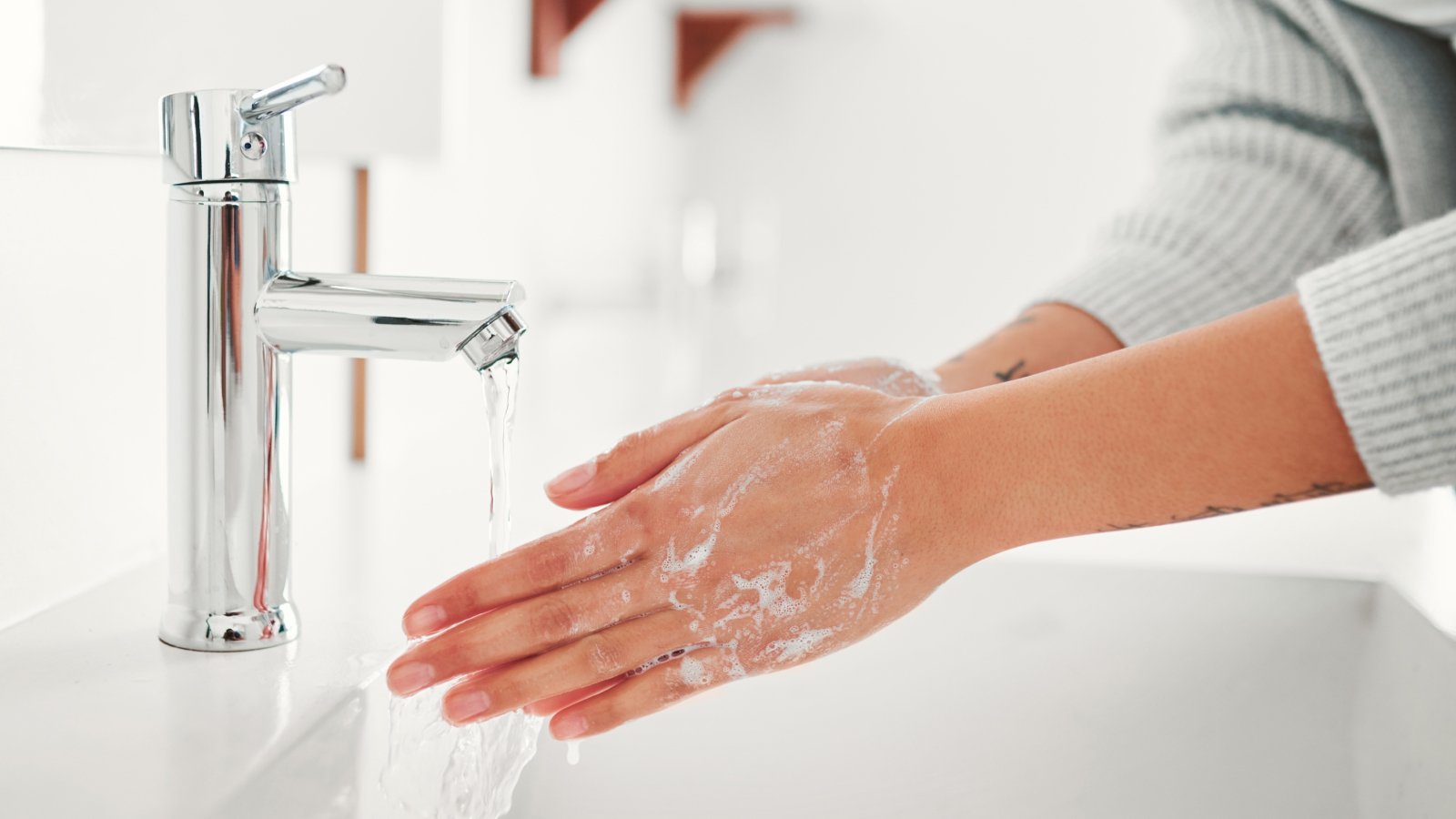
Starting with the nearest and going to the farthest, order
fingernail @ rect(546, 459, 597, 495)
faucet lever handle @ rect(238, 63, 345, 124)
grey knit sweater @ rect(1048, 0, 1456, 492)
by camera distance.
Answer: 1. faucet lever handle @ rect(238, 63, 345, 124)
2. fingernail @ rect(546, 459, 597, 495)
3. grey knit sweater @ rect(1048, 0, 1456, 492)

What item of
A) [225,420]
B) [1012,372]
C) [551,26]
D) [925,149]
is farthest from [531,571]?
[925,149]

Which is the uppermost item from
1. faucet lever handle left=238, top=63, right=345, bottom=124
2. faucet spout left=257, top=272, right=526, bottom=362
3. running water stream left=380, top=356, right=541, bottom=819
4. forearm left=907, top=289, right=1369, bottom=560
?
faucet lever handle left=238, top=63, right=345, bottom=124

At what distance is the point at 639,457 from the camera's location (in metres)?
0.48

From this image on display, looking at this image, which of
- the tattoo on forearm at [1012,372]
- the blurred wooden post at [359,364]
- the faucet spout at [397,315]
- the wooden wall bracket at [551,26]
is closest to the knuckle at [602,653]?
the faucet spout at [397,315]

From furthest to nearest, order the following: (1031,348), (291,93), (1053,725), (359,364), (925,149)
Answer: (925,149), (359,364), (1031,348), (1053,725), (291,93)

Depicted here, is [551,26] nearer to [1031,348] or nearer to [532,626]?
[1031,348]

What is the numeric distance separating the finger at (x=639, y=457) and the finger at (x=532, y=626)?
50 mm

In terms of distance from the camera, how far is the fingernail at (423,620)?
43 cm

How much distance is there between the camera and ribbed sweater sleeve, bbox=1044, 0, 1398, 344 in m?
0.74

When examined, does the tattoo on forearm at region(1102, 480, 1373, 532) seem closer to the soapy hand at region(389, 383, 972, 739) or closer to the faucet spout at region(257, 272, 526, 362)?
the soapy hand at region(389, 383, 972, 739)

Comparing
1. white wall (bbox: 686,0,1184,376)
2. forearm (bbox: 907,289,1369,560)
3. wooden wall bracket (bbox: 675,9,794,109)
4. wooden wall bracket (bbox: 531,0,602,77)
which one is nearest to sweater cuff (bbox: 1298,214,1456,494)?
forearm (bbox: 907,289,1369,560)

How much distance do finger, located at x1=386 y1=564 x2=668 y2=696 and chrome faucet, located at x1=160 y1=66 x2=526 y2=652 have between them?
0.08 metres

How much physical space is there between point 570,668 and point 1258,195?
558mm

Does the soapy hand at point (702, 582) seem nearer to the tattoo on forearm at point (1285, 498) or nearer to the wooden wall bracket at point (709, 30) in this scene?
the tattoo on forearm at point (1285, 498)
